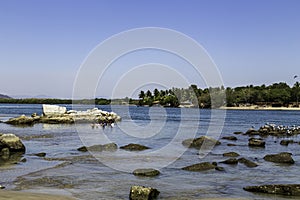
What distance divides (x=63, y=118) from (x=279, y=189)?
4577 cm

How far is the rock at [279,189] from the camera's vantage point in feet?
40.8

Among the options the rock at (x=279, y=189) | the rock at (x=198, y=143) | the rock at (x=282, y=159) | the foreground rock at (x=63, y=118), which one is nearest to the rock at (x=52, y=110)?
the foreground rock at (x=63, y=118)

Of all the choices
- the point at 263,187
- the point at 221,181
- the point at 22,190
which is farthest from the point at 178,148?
the point at 22,190

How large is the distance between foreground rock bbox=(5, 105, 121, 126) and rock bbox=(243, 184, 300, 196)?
1574 inches

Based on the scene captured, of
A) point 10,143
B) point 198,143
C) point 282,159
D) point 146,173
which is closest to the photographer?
point 146,173

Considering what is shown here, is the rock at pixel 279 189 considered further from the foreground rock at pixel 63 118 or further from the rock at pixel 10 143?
the foreground rock at pixel 63 118

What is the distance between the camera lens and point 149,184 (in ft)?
45.2

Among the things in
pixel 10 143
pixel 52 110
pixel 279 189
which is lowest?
pixel 279 189

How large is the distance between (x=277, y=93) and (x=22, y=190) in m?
147

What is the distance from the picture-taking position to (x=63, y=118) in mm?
55125

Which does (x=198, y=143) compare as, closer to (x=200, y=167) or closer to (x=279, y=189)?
(x=200, y=167)

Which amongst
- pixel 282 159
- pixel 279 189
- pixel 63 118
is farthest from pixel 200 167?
pixel 63 118

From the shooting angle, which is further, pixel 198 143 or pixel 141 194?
pixel 198 143

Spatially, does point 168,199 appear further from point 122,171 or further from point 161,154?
point 161,154
